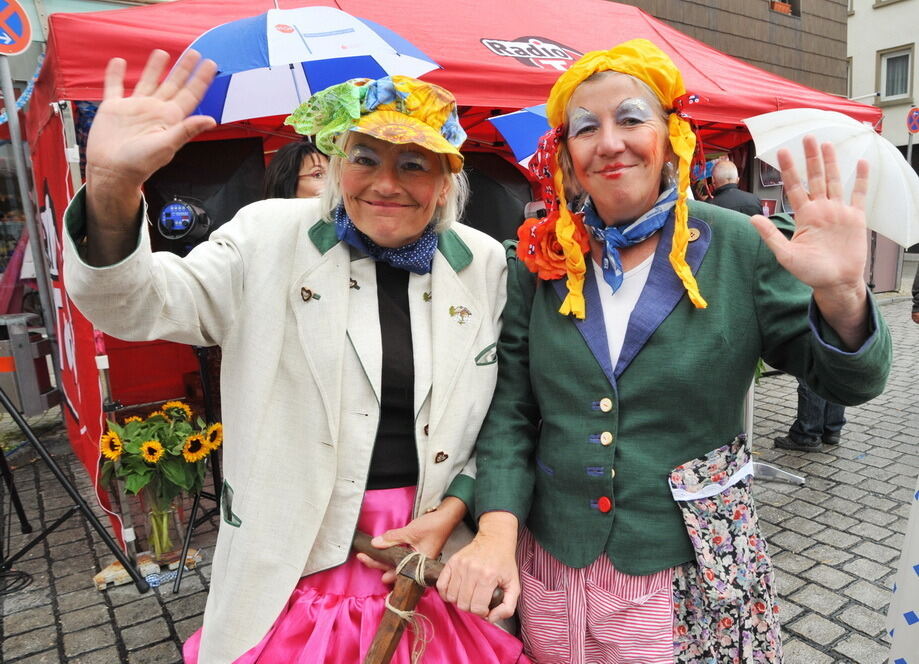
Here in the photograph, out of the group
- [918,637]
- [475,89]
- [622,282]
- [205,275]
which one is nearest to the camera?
[205,275]

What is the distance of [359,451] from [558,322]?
1.77 feet

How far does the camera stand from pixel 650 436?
1.35 meters

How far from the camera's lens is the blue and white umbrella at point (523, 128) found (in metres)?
4.06

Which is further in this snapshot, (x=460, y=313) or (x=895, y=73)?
(x=895, y=73)

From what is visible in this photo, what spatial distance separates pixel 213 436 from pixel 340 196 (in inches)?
97.2

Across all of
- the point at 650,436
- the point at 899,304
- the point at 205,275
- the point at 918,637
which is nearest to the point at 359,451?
the point at 205,275

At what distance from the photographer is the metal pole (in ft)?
11.8

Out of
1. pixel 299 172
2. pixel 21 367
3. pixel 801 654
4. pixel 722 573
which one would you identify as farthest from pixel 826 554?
pixel 21 367

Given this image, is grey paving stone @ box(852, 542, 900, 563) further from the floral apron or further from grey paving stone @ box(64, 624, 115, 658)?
grey paving stone @ box(64, 624, 115, 658)

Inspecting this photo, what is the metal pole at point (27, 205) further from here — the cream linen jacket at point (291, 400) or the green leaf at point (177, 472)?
the cream linen jacket at point (291, 400)

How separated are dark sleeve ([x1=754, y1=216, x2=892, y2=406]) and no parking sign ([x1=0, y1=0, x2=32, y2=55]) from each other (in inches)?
153

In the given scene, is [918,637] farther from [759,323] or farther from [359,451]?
[359,451]

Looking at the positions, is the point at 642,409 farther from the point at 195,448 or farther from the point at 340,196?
the point at 195,448

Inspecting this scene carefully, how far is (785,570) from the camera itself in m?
3.26
